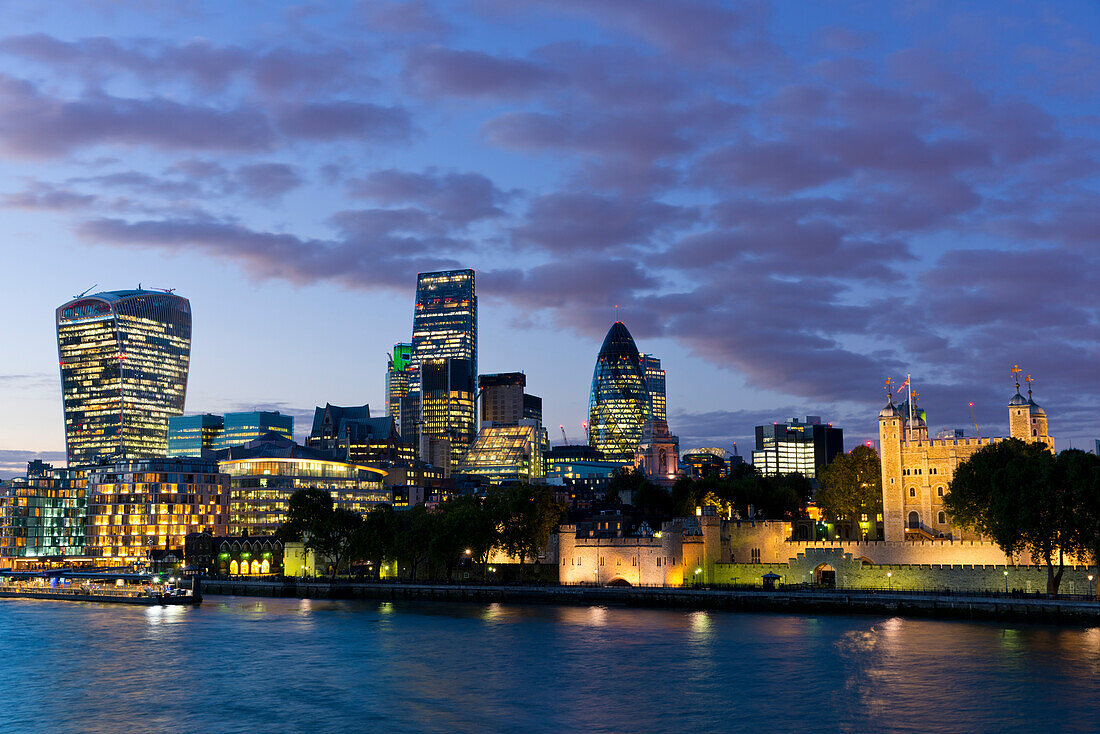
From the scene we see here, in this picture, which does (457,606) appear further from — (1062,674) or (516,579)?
(1062,674)

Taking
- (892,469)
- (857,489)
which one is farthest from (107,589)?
(892,469)

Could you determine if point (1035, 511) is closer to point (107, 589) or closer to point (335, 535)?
point (335, 535)

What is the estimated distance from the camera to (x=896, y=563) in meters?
106

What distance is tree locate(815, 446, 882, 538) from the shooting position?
443ft

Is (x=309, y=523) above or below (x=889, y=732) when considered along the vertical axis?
above

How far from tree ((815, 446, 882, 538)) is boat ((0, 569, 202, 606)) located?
248 ft

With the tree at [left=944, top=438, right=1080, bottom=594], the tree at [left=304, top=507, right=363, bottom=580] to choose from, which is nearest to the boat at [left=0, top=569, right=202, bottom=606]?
the tree at [left=304, top=507, right=363, bottom=580]

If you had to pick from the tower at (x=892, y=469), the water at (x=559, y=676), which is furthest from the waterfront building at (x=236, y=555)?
the tower at (x=892, y=469)

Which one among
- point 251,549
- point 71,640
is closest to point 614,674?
point 71,640

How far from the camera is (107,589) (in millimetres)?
136375

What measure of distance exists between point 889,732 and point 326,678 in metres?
32.1

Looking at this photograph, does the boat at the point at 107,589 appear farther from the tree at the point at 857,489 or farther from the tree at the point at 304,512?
the tree at the point at 857,489

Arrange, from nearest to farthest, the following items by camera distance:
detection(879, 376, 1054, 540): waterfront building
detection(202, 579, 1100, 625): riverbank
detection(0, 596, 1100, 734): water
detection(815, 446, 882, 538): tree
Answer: detection(0, 596, 1100, 734): water < detection(202, 579, 1100, 625): riverbank < detection(879, 376, 1054, 540): waterfront building < detection(815, 446, 882, 538): tree

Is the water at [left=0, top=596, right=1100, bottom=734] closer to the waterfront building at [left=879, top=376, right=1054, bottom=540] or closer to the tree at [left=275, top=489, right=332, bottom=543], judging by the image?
the waterfront building at [left=879, top=376, right=1054, bottom=540]
